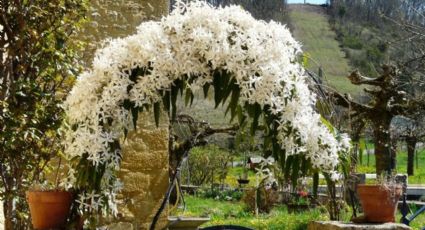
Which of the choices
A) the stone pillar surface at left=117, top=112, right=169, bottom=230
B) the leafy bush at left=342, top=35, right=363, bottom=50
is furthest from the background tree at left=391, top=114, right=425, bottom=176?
the leafy bush at left=342, top=35, right=363, bottom=50

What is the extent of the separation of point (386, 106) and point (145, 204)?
5.95m

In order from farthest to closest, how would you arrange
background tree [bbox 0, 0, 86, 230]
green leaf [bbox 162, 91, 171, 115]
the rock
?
the rock < background tree [bbox 0, 0, 86, 230] < green leaf [bbox 162, 91, 171, 115]

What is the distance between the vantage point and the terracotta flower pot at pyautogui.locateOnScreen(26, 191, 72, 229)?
9.23ft

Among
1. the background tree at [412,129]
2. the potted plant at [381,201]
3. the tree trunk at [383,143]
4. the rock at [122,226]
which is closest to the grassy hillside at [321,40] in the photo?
the background tree at [412,129]

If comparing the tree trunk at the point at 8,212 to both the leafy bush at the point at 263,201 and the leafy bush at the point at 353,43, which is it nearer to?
the leafy bush at the point at 263,201

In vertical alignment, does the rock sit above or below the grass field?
above

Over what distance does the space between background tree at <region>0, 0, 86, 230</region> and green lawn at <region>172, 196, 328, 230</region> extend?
434 cm

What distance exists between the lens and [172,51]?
8.68 ft

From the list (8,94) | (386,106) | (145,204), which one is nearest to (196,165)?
(386,106)

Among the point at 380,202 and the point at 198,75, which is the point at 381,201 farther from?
the point at 198,75

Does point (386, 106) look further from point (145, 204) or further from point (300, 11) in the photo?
point (300, 11)

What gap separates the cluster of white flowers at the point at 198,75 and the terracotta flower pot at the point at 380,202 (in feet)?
4.08

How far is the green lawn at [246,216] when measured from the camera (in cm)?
1028

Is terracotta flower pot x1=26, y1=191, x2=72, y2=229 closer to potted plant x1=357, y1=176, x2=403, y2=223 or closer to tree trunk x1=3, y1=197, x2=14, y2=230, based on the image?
tree trunk x1=3, y1=197, x2=14, y2=230
